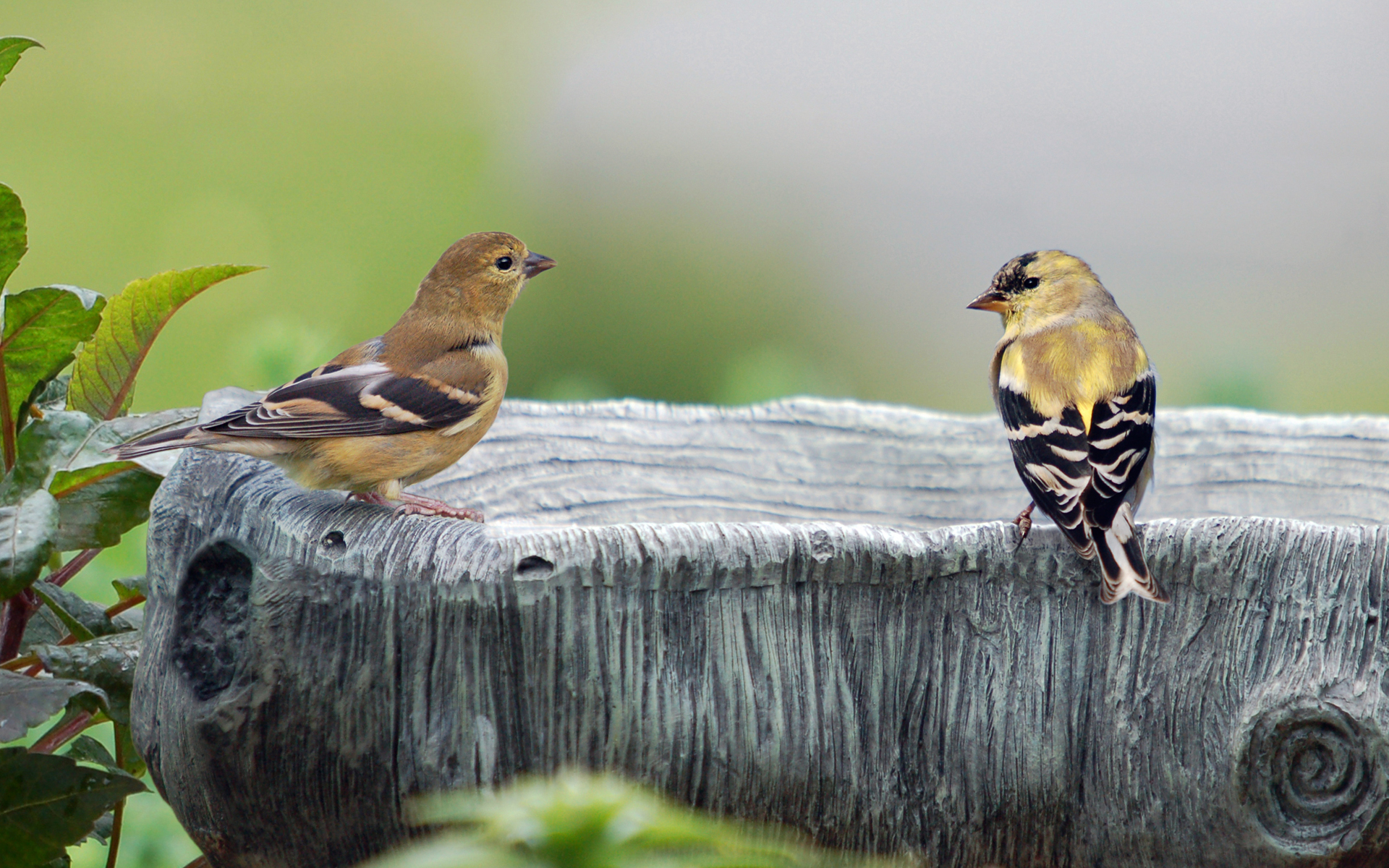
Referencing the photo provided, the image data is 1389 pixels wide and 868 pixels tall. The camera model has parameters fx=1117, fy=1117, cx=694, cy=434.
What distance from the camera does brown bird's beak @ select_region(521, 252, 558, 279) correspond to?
137cm

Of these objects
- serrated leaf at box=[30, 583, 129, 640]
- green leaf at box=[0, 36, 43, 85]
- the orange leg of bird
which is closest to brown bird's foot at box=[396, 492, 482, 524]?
the orange leg of bird

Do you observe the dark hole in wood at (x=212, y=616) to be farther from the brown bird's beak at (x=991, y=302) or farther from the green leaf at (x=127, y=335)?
the brown bird's beak at (x=991, y=302)

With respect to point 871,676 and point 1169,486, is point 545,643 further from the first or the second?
point 1169,486

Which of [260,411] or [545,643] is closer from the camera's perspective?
[545,643]

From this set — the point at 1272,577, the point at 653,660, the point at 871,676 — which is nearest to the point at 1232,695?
the point at 1272,577

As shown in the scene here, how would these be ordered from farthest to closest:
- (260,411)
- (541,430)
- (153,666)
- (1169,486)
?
(1169,486), (541,430), (260,411), (153,666)

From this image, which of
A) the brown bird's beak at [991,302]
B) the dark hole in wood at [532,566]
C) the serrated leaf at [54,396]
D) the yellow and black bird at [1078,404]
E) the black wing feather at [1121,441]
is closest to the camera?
the dark hole in wood at [532,566]

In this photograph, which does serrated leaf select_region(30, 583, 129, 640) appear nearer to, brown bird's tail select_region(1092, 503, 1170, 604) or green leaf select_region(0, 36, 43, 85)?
green leaf select_region(0, 36, 43, 85)

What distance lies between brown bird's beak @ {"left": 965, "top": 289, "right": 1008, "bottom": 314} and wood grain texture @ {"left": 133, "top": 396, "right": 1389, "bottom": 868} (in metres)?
0.64

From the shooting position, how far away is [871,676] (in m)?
0.85

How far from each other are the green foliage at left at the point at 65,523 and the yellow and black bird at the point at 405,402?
0.07m

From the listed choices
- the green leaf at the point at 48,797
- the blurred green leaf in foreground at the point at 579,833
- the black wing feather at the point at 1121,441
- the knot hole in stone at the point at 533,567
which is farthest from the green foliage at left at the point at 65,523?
the black wing feather at the point at 1121,441

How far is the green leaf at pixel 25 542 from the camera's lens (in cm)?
86

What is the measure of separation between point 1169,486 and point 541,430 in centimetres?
98
